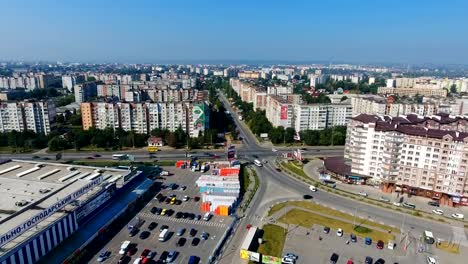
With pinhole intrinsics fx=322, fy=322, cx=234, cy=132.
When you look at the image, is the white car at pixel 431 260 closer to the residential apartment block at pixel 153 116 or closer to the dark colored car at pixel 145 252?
the dark colored car at pixel 145 252

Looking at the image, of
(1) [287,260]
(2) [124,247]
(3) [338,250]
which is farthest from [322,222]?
(2) [124,247]

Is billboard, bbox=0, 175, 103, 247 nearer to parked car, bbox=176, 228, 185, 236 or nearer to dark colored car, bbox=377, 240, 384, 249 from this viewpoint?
parked car, bbox=176, 228, 185, 236

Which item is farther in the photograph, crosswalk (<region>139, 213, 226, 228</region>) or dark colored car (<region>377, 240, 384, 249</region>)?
crosswalk (<region>139, 213, 226, 228</region>)

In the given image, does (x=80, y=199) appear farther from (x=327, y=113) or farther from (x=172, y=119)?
(x=327, y=113)

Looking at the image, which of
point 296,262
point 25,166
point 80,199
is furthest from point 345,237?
point 25,166

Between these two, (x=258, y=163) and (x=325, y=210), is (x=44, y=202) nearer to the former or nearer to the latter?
(x=325, y=210)

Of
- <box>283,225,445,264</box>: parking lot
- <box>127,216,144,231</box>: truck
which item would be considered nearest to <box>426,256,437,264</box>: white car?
<box>283,225,445,264</box>: parking lot
